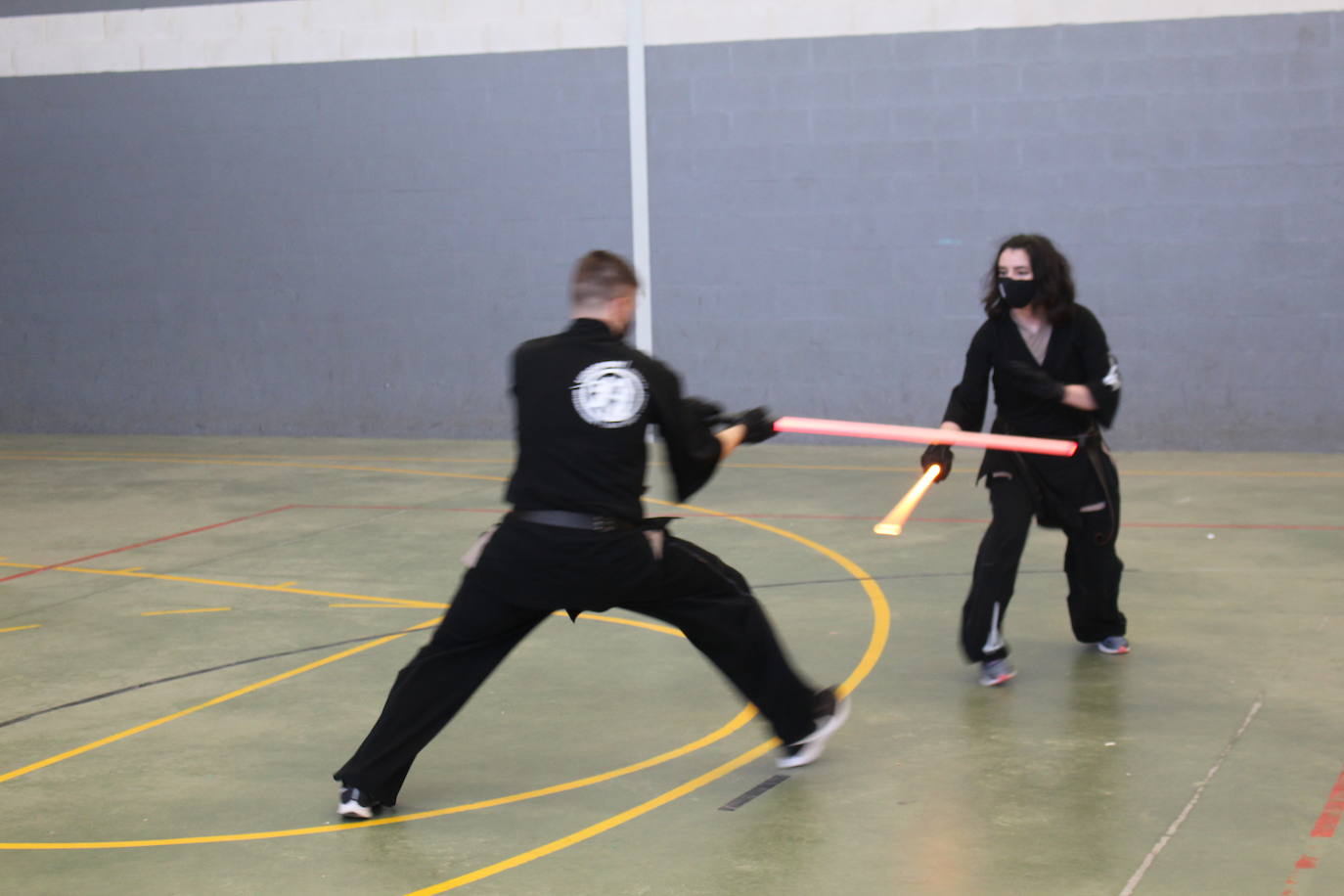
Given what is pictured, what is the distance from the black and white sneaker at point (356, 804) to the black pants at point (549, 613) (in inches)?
1.0

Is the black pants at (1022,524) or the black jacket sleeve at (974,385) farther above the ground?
the black jacket sleeve at (974,385)

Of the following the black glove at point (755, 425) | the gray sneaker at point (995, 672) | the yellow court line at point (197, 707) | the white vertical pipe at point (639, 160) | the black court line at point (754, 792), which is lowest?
the yellow court line at point (197, 707)

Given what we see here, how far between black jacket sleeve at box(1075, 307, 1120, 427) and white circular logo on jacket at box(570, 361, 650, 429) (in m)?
2.13

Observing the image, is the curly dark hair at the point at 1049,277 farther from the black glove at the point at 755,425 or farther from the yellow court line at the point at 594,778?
the yellow court line at the point at 594,778

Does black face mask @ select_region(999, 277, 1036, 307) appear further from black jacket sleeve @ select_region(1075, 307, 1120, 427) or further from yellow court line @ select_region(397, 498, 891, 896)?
yellow court line @ select_region(397, 498, 891, 896)

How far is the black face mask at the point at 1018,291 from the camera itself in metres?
5.81

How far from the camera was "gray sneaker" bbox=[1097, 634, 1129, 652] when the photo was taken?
6.32 metres

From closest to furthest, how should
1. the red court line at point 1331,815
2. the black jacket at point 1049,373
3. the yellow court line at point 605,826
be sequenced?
1. the yellow court line at point 605,826
2. the red court line at point 1331,815
3. the black jacket at point 1049,373

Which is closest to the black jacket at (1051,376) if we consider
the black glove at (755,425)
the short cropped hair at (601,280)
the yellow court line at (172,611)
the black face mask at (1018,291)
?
the black face mask at (1018,291)

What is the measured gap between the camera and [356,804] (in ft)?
15.3

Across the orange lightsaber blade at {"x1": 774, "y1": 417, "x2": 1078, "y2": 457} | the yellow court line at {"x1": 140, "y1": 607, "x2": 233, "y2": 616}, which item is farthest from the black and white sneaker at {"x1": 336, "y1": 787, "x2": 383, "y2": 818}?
the yellow court line at {"x1": 140, "y1": 607, "x2": 233, "y2": 616}

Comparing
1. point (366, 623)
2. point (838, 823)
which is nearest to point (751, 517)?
point (366, 623)

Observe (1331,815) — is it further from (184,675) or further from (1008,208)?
(1008,208)

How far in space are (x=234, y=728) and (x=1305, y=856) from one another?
367 cm
